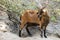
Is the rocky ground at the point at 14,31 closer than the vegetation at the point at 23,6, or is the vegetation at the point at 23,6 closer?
the rocky ground at the point at 14,31

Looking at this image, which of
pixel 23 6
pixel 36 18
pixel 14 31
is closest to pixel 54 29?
pixel 36 18

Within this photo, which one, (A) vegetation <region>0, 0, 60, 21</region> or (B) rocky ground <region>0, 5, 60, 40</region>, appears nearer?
(B) rocky ground <region>0, 5, 60, 40</region>

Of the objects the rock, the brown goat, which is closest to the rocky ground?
the rock

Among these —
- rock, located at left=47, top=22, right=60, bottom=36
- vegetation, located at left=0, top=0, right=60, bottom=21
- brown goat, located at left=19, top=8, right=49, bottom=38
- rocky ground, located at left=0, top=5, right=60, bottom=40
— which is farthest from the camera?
vegetation, located at left=0, top=0, right=60, bottom=21

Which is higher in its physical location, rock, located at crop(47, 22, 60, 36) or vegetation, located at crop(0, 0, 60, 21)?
vegetation, located at crop(0, 0, 60, 21)

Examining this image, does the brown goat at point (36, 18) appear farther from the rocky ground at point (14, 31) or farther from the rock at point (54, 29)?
the rock at point (54, 29)

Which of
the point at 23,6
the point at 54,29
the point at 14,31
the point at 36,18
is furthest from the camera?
the point at 23,6

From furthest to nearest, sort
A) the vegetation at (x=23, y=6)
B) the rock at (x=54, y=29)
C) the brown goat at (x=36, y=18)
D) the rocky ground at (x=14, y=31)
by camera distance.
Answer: the vegetation at (x=23, y=6)
the rock at (x=54, y=29)
the brown goat at (x=36, y=18)
the rocky ground at (x=14, y=31)

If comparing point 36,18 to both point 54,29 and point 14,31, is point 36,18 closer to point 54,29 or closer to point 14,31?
point 14,31

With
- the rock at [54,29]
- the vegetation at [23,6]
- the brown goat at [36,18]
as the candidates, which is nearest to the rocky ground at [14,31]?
the rock at [54,29]

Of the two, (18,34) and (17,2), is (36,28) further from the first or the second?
(17,2)

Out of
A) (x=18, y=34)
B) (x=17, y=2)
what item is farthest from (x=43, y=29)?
(x=17, y=2)

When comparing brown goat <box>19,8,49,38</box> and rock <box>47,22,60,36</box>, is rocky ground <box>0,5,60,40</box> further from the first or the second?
brown goat <box>19,8,49,38</box>

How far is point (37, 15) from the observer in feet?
25.8
